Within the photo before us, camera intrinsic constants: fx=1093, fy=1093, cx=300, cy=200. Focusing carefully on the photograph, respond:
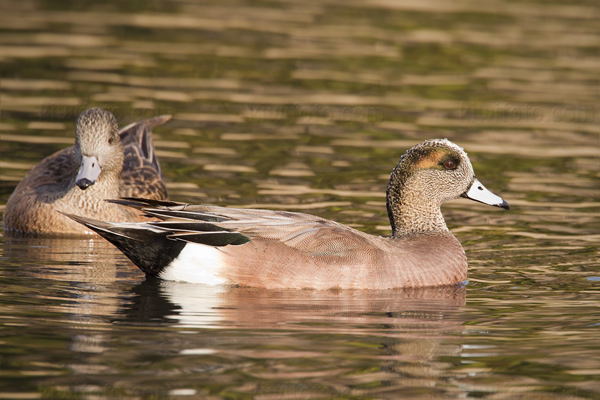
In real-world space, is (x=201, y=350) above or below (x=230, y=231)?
below

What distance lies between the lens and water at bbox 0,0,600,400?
564 cm

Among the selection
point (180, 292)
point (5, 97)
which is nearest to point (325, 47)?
point (5, 97)

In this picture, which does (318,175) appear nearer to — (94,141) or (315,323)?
(94,141)

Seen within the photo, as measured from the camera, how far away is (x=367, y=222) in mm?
9383

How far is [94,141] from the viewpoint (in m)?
9.17

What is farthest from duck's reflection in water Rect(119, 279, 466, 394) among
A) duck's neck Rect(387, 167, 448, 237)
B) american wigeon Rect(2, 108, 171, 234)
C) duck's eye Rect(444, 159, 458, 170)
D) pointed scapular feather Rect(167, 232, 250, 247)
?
american wigeon Rect(2, 108, 171, 234)

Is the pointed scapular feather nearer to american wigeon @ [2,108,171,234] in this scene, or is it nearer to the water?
the water

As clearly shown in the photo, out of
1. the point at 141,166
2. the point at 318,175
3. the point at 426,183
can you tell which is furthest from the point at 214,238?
the point at 318,175

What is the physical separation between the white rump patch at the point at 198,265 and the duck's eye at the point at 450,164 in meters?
1.89

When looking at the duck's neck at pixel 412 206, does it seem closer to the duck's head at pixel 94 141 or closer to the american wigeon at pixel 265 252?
the american wigeon at pixel 265 252

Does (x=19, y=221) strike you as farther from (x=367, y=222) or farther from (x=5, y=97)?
(x=5, y=97)

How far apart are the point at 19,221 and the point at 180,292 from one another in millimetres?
2658

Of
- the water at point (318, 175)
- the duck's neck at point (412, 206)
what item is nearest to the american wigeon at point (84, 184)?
the water at point (318, 175)

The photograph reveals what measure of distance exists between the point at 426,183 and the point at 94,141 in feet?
9.47
